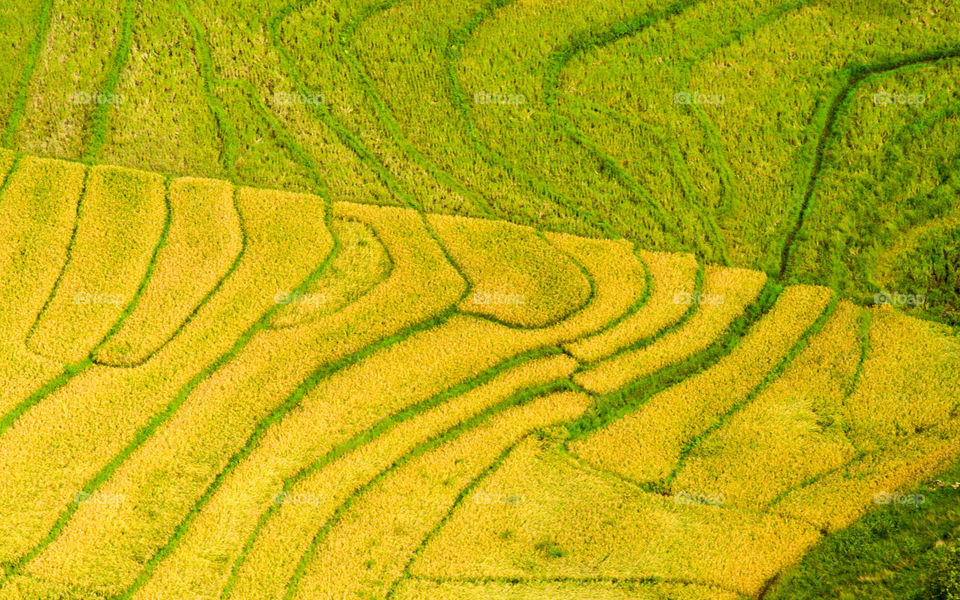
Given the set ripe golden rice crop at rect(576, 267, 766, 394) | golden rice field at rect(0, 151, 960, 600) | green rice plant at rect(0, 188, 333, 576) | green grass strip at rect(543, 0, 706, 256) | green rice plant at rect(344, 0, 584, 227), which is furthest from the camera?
green rice plant at rect(344, 0, 584, 227)

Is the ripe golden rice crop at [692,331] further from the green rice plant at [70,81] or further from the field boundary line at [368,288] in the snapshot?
the green rice plant at [70,81]

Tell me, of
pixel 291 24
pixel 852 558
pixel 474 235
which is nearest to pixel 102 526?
pixel 474 235

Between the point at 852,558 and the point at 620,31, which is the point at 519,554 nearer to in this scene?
the point at 852,558

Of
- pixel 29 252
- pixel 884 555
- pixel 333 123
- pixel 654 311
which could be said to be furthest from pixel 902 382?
pixel 29 252

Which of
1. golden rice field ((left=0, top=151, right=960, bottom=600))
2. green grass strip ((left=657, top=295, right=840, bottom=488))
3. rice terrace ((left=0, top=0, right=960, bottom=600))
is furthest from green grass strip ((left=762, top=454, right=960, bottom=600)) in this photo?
green grass strip ((left=657, top=295, right=840, bottom=488))

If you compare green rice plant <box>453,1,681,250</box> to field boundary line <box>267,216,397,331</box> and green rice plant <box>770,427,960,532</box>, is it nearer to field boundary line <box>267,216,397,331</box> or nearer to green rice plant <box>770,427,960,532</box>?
field boundary line <box>267,216,397,331</box>

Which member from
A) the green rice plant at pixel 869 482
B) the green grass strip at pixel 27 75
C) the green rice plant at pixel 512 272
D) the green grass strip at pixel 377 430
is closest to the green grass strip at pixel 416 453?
the green grass strip at pixel 377 430
